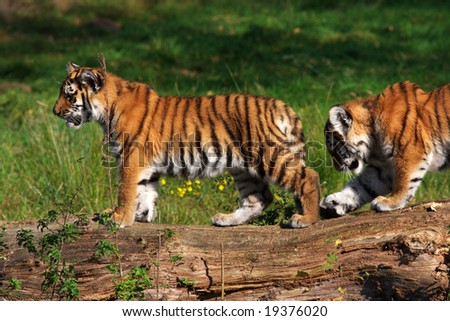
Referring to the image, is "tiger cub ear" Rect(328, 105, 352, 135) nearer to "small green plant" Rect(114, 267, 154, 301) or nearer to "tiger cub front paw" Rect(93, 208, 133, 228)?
"tiger cub front paw" Rect(93, 208, 133, 228)

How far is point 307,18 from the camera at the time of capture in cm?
1295

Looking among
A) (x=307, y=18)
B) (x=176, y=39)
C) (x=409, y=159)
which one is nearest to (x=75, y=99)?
(x=409, y=159)

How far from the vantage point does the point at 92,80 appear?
599 cm

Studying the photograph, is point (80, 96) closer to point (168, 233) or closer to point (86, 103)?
point (86, 103)

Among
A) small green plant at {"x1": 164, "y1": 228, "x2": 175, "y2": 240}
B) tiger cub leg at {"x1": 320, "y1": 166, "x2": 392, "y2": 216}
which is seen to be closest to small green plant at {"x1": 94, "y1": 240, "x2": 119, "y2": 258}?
small green plant at {"x1": 164, "y1": 228, "x2": 175, "y2": 240}

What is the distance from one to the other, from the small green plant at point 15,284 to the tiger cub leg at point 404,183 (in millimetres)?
2172

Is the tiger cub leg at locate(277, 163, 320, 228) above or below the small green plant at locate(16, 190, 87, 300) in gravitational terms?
above

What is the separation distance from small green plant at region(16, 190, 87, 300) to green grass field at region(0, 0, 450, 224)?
4.66ft

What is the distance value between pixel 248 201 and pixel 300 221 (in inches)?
27.3

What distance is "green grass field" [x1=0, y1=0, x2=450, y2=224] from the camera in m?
7.28

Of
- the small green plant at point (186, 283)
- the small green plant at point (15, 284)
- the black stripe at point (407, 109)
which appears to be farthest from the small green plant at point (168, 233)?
the black stripe at point (407, 109)

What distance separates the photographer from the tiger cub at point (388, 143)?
5422 millimetres

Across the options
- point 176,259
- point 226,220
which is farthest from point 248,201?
point 176,259
